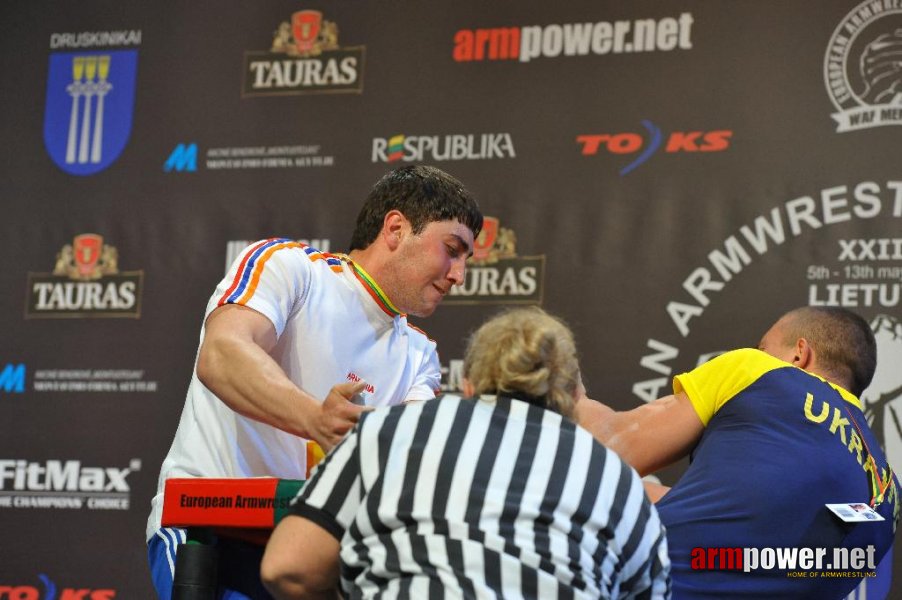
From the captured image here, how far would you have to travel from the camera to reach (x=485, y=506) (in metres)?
1.50

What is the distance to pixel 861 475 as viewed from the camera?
246 centimetres

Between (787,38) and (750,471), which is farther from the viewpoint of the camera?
(787,38)

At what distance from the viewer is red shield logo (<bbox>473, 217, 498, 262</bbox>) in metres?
3.97

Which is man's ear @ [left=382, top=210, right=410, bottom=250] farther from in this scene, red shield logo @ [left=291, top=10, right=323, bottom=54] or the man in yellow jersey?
red shield logo @ [left=291, top=10, right=323, bottom=54]

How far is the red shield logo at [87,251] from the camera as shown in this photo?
4.37m

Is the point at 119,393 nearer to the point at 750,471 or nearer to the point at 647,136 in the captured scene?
the point at 647,136

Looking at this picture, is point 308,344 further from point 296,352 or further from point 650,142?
point 650,142

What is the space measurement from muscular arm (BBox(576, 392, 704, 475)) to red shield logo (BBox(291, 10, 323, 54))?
239cm

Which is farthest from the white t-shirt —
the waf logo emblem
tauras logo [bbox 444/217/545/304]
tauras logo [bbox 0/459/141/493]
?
the waf logo emblem

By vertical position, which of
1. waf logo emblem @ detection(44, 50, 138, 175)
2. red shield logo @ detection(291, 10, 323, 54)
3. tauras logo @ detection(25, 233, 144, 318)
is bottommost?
tauras logo @ detection(25, 233, 144, 318)

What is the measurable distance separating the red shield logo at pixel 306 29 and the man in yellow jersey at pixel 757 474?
2.32 m

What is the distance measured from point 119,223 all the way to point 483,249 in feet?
4.84

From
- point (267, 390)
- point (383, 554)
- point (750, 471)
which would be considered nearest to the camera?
point (383, 554)

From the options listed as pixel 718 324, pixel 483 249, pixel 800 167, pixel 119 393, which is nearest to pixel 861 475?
pixel 718 324
